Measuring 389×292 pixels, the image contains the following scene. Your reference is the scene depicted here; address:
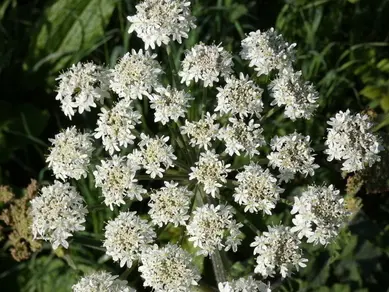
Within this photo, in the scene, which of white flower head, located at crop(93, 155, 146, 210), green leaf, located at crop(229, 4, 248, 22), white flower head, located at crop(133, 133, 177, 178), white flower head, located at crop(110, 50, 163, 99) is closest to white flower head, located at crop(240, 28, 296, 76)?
white flower head, located at crop(110, 50, 163, 99)

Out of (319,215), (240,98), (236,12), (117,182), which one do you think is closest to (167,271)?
(117,182)

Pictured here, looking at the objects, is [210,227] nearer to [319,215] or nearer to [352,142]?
[319,215]

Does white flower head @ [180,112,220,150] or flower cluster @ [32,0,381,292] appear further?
white flower head @ [180,112,220,150]

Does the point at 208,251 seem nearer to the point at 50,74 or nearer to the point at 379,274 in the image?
the point at 379,274

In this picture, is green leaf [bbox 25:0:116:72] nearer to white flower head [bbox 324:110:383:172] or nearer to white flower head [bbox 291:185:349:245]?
white flower head [bbox 324:110:383:172]

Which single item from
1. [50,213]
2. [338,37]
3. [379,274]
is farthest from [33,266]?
[338,37]

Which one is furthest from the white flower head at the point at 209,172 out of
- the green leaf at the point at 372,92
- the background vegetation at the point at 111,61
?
the green leaf at the point at 372,92
